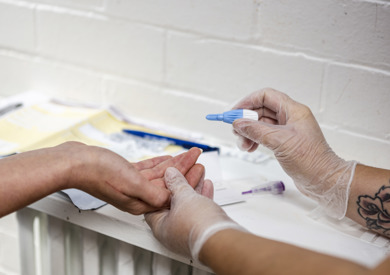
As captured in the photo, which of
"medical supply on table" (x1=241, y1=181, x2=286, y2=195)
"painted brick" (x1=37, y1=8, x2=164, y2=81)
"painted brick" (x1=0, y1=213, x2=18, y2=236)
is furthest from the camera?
"painted brick" (x1=0, y1=213, x2=18, y2=236)

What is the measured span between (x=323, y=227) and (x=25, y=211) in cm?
70

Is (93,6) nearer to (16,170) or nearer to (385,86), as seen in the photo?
(16,170)

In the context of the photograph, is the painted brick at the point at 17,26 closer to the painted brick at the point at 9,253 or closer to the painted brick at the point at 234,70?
the painted brick at the point at 234,70

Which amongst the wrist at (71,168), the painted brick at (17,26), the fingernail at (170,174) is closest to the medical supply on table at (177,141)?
the fingernail at (170,174)

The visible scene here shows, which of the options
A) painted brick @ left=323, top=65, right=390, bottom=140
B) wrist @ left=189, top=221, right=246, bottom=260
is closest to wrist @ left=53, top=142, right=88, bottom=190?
wrist @ left=189, top=221, right=246, bottom=260

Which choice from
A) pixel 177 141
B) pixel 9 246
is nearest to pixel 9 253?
pixel 9 246

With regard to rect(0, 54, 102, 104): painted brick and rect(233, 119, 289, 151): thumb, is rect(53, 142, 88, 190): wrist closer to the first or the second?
rect(233, 119, 289, 151): thumb

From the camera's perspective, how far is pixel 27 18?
1.46 meters

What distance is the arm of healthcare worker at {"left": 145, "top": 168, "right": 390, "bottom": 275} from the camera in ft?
1.96

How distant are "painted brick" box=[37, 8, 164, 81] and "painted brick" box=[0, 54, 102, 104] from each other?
0.04 m

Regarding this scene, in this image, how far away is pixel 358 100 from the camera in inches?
44.5

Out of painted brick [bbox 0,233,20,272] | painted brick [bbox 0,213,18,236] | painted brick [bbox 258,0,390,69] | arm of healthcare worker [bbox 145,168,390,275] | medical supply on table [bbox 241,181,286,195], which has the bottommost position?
painted brick [bbox 0,233,20,272]

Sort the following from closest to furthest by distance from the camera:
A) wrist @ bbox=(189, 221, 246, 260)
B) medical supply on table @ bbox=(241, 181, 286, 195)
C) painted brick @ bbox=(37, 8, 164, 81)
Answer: wrist @ bbox=(189, 221, 246, 260) < medical supply on table @ bbox=(241, 181, 286, 195) < painted brick @ bbox=(37, 8, 164, 81)

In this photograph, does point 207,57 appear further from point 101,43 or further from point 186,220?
point 186,220
